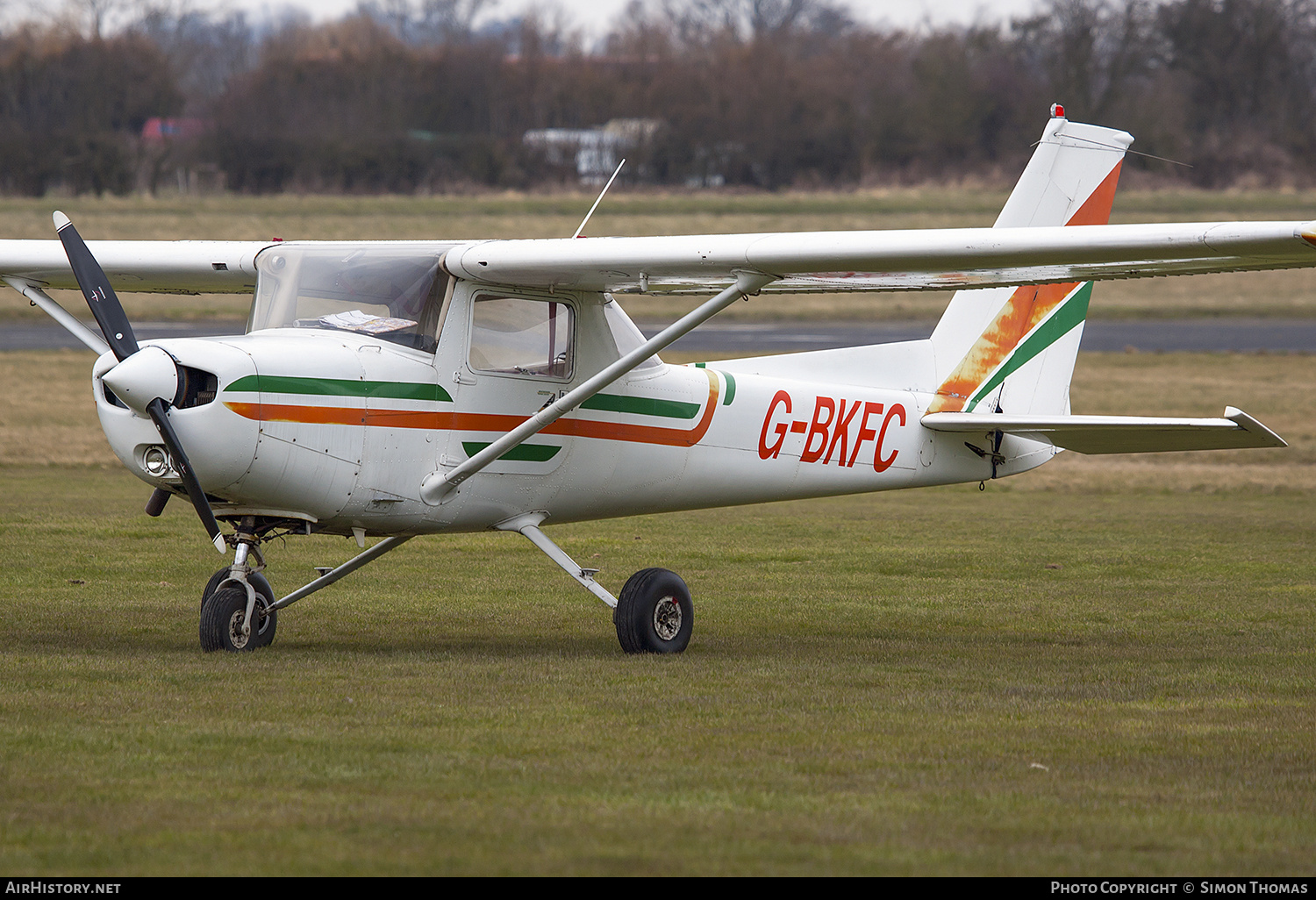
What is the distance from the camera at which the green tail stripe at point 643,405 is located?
10000 millimetres

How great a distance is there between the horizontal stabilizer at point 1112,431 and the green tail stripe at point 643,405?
2.01 meters

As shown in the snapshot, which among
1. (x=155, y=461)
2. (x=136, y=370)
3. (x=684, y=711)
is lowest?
(x=684, y=711)

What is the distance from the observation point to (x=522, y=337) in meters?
9.68

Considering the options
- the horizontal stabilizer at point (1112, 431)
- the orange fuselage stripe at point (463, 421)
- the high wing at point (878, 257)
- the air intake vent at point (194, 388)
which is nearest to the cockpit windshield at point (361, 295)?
the high wing at point (878, 257)

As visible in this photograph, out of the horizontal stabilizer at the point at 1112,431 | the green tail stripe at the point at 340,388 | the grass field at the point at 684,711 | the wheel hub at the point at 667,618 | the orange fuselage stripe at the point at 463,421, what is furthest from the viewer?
the horizontal stabilizer at the point at 1112,431

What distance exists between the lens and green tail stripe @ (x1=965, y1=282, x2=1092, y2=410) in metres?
12.0

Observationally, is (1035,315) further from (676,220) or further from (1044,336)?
(676,220)

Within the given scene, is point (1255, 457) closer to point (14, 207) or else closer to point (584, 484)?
point (584, 484)

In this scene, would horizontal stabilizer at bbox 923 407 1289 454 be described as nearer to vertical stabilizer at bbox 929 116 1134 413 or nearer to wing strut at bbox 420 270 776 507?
vertical stabilizer at bbox 929 116 1134 413

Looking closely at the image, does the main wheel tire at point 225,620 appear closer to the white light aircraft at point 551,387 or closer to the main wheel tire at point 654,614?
the white light aircraft at point 551,387

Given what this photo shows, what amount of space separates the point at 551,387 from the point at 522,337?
13.4 inches

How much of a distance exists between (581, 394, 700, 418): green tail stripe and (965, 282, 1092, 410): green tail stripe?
8.17 feet

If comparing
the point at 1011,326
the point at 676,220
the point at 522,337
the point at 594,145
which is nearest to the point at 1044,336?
the point at 1011,326

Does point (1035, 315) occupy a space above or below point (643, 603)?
above
